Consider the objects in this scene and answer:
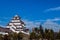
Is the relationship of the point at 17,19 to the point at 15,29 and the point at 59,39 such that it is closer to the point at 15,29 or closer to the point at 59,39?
the point at 15,29

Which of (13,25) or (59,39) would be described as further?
(13,25)

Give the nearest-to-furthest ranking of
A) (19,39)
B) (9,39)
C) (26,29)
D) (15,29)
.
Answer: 1. (9,39)
2. (19,39)
3. (15,29)
4. (26,29)

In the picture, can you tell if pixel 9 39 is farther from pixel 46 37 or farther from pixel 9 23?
pixel 9 23

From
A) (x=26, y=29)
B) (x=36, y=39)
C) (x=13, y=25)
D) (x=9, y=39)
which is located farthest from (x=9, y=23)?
(x=9, y=39)

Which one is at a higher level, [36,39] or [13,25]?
[13,25]

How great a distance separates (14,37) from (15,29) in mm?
26394

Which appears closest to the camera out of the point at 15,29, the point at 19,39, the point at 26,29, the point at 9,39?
the point at 9,39

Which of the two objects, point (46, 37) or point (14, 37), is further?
point (46, 37)

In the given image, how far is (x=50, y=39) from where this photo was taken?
172 feet

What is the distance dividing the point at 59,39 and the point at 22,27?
2488 centimetres

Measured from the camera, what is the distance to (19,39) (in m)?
51.1

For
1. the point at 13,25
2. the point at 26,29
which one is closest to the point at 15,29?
the point at 13,25

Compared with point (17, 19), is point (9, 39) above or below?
below

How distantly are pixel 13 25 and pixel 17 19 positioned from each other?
2.72m
